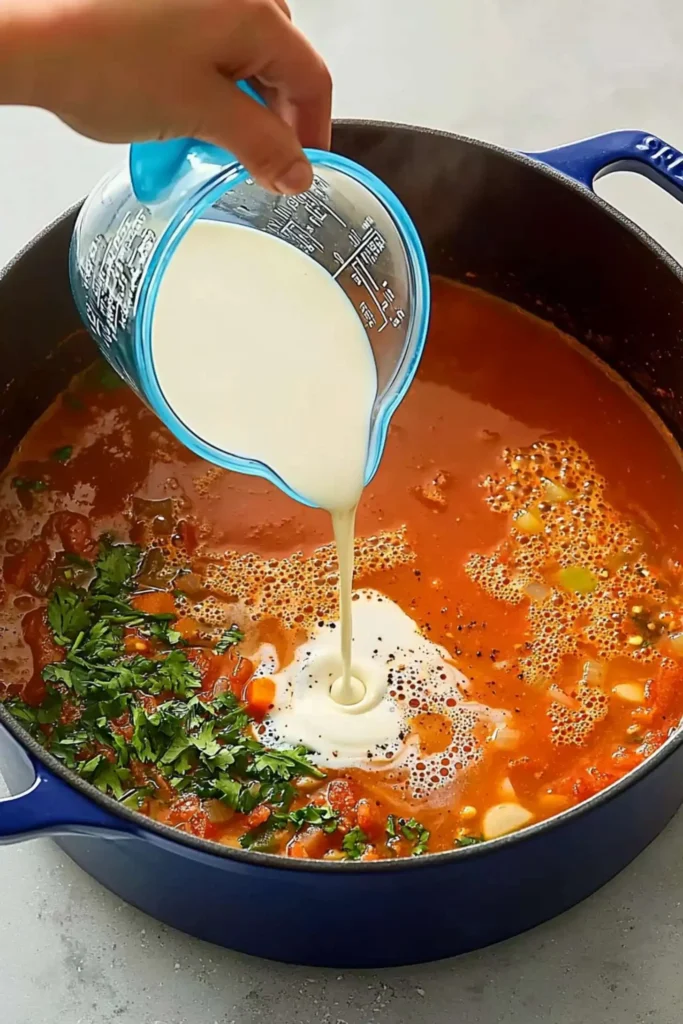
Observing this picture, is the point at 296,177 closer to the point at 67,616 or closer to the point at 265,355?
the point at 265,355

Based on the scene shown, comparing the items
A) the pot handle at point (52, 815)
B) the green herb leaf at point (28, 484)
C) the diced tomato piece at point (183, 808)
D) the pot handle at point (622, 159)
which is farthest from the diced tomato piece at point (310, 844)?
the pot handle at point (622, 159)

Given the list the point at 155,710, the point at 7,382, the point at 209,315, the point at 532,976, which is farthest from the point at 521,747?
the point at 7,382

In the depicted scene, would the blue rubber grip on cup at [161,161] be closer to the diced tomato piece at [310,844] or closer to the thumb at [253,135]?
the thumb at [253,135]

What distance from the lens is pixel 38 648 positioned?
1438 mm

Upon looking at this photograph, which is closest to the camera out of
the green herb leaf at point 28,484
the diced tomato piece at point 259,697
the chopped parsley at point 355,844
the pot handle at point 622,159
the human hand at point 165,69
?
the human hand at point 165,69

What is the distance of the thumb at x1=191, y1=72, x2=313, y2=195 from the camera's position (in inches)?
34.5

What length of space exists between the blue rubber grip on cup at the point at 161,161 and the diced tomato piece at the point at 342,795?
64 cm

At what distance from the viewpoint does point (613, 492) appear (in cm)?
161

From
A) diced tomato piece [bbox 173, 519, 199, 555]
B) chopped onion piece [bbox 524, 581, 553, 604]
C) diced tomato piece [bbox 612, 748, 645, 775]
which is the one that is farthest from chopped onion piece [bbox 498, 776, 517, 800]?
diced tomato piece [bbox 173, 519, 199, 555]

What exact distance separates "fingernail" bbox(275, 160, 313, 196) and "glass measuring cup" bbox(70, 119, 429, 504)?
6 cm

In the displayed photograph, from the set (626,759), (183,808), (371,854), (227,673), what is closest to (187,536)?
(227,673)

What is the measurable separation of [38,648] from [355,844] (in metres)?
0.44

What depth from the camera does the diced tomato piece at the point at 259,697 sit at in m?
1.38

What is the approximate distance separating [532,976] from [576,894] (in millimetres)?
94
